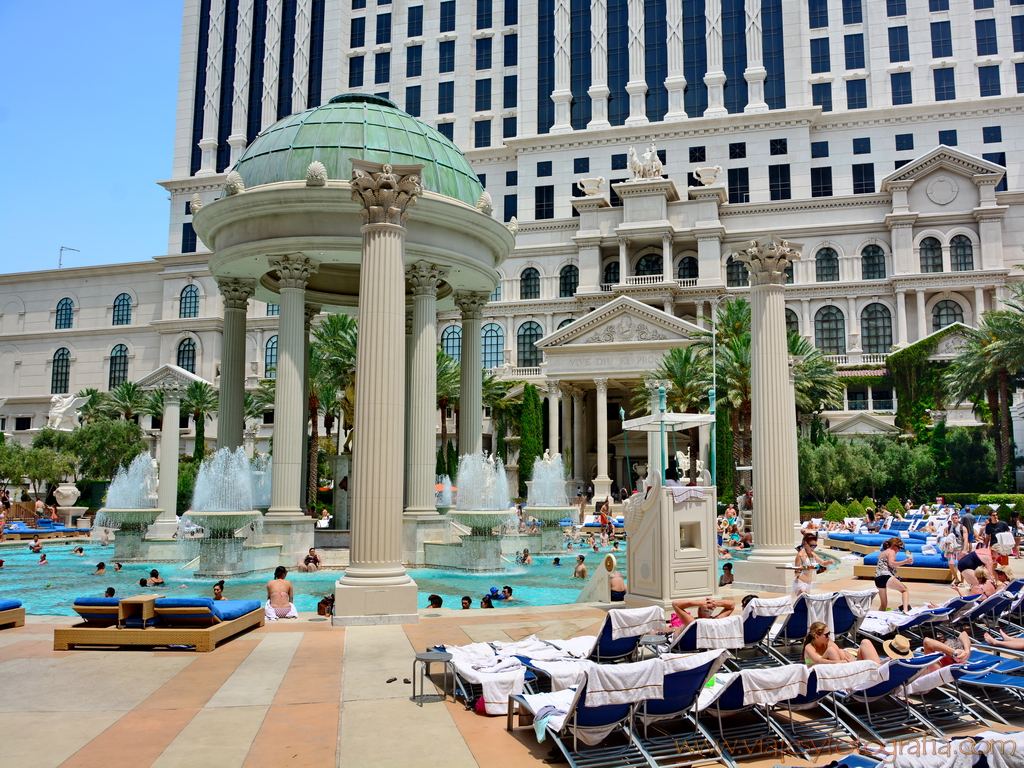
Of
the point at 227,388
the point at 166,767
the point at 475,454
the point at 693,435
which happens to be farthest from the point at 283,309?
the point at 693,435

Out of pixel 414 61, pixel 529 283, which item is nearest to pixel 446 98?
pixel 414 61

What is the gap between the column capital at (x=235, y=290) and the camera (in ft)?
87.8

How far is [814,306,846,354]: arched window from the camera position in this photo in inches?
2655

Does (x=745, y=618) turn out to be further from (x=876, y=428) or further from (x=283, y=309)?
(x=876, y=428)

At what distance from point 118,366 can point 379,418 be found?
80.5 meters

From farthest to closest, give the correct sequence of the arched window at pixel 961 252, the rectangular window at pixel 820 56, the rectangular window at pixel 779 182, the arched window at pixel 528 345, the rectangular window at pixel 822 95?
the rectangular window at pixel 820 56
the rectangular window at pixel 822 95
the rectangular window at pixel 779 182
the arched window at pixel 528 345
the arched window at pixel 961 252

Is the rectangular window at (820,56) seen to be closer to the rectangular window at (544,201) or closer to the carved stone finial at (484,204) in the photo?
the rectangular window at (544,201)

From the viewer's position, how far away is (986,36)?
74062 millimetres

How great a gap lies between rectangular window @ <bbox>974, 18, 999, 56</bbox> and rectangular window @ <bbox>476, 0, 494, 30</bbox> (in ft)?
152

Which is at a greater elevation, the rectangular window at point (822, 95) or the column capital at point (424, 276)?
the rectangular window at point (822, 95)

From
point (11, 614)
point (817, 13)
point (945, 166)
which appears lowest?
point (11, 614)

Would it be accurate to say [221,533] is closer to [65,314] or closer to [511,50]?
[511,50]

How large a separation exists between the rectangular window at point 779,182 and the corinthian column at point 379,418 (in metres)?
66.3

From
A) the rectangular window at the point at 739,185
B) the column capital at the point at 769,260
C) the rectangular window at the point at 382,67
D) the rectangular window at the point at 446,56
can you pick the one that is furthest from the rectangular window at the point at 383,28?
the column capital at the point at 769,260
